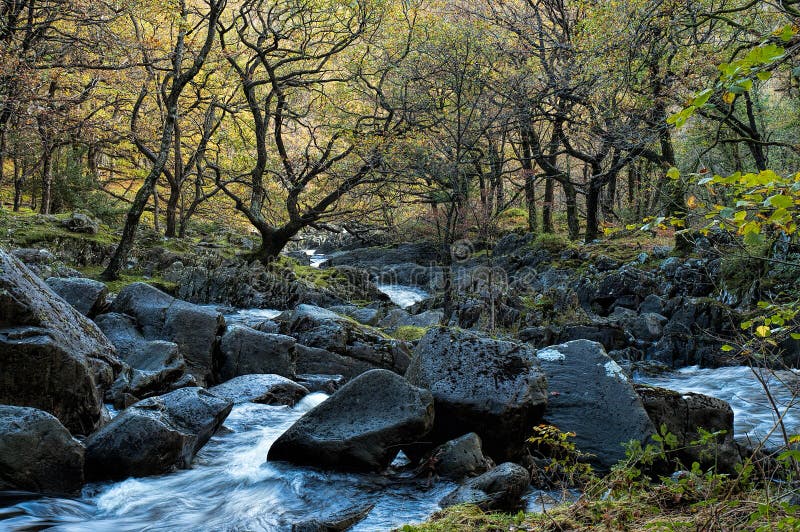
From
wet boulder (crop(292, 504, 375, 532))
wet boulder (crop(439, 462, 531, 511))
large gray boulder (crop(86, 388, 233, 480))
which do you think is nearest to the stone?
large gray boulder (crop(86, 388, 233, 480))

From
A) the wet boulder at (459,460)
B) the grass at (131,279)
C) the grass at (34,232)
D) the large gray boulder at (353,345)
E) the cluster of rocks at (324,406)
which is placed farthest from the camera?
the grass at (34,232)

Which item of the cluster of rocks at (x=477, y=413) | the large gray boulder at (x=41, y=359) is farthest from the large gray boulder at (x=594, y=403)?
the large gray boulder at (x=41, y=359)

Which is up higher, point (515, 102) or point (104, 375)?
point (515, 102)

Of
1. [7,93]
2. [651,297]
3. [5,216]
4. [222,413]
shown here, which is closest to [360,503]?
[222,413]

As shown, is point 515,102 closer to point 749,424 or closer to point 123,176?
point 749,424

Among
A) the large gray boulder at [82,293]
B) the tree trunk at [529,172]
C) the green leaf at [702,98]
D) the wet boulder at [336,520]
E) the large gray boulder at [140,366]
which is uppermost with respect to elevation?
the tree trunk at [529,172]

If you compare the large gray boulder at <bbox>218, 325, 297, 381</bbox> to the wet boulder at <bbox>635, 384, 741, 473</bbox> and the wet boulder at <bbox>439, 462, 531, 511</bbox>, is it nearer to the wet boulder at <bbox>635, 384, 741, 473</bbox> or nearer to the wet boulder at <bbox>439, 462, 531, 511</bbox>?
the wet boulder at <bbox>439, 462, 531, 511</bbox>

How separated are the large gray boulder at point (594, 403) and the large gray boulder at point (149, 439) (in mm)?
4232

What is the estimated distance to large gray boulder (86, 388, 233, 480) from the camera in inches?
216

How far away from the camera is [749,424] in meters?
8.41

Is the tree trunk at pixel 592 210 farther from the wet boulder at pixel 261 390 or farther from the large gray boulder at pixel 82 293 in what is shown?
the large gray boulder at pixel 82 293

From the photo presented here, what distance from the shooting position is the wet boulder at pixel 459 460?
234 inches

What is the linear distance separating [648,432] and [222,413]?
4.97m

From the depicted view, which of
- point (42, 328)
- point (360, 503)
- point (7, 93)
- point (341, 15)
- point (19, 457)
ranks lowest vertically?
point (360, 503)
